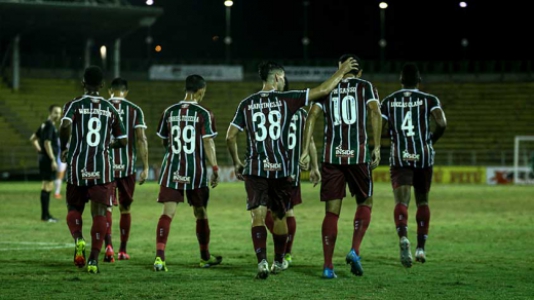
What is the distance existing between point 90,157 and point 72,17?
34682 millimetres

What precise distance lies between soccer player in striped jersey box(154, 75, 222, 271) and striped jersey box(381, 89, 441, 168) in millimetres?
2243

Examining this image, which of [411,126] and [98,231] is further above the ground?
[411,126]

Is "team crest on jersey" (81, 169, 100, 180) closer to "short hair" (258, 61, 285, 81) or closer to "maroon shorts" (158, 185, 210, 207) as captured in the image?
"maroon shorts" (158, 185, 210, 207)

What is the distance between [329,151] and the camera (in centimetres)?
1007

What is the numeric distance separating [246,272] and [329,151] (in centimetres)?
159

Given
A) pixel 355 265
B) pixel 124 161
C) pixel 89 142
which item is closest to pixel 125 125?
pixel 124 161

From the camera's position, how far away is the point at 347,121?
10.1 metres

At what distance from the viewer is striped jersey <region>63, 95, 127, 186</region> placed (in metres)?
10.3

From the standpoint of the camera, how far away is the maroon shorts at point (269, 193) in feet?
32.4

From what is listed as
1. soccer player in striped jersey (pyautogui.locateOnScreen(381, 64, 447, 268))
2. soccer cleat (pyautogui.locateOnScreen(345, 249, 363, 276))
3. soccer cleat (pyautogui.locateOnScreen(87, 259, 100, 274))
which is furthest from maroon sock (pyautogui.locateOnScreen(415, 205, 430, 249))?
soccer cleat (pyautogui.locateOnScreen(87, 259, 100, 274))

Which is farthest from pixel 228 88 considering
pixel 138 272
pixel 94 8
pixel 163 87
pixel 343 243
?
pixel 138 272

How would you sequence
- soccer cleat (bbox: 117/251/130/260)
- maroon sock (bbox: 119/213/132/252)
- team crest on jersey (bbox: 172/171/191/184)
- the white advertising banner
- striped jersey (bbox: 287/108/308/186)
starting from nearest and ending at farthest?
striped jersey (bbox: 287/108/308/186) < team crest on jersey (bbox: 172/171/191/184) < soccer cleat (bbox: 117/251/130/260) < maroon sock (bbox: 119/213/132/252) < the white advertising banner

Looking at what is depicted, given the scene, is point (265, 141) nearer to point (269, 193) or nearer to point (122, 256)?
point (269, 193)

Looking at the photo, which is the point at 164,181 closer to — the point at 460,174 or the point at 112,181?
the point at 112,181
